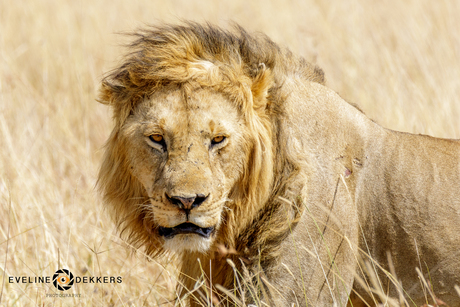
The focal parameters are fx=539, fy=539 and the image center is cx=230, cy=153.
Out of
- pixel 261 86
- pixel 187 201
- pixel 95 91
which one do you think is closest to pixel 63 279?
pixel 187 201

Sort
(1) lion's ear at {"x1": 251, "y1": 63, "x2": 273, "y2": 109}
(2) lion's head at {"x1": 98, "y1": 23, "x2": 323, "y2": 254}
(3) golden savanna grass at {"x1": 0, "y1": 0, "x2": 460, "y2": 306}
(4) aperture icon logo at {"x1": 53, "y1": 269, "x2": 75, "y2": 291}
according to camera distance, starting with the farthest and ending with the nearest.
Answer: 1. (3) golden savanna grass at {"x1": 0, "y1": 0, "x2": 460, "y2": 306}
2. (4) aperture icon logo at {"x1": 53, "y1": 269, "x2": 75, "y2": 291}
3. (1) lion's ear at {"x1": 251, "y1": 63, "x2": 273, "y2": 109}
4. (2) lion's head at {"x1": 98, "y1": 23, "x2": 323, "y2": 254}

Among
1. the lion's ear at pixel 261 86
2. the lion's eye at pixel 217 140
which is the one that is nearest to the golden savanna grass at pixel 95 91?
the lion's eye at pixel 217 140

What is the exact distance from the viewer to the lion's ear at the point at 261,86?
3119 millimetres

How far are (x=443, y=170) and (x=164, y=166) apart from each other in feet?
5.70

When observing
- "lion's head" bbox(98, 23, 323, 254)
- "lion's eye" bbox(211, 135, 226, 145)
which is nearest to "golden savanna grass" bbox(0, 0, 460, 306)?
"lion's head" bbox(98, 23, 323, 254)

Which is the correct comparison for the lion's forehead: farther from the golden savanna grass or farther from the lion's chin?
the golden savanna grass

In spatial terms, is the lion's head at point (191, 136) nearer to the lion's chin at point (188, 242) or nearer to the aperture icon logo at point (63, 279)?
the lion's chin at point (188, 242)

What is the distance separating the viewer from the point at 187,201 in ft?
9.02

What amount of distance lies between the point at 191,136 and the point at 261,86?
1.78ft

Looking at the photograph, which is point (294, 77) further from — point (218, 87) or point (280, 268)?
point (280, 268)

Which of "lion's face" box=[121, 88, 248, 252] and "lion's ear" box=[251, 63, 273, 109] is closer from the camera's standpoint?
"lion's face" box=[121, 88, 248, 252]

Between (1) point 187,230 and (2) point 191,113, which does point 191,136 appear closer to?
(2) point 191,113

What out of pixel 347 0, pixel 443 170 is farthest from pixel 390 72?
pixel 443 170

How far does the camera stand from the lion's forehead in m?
2.91
